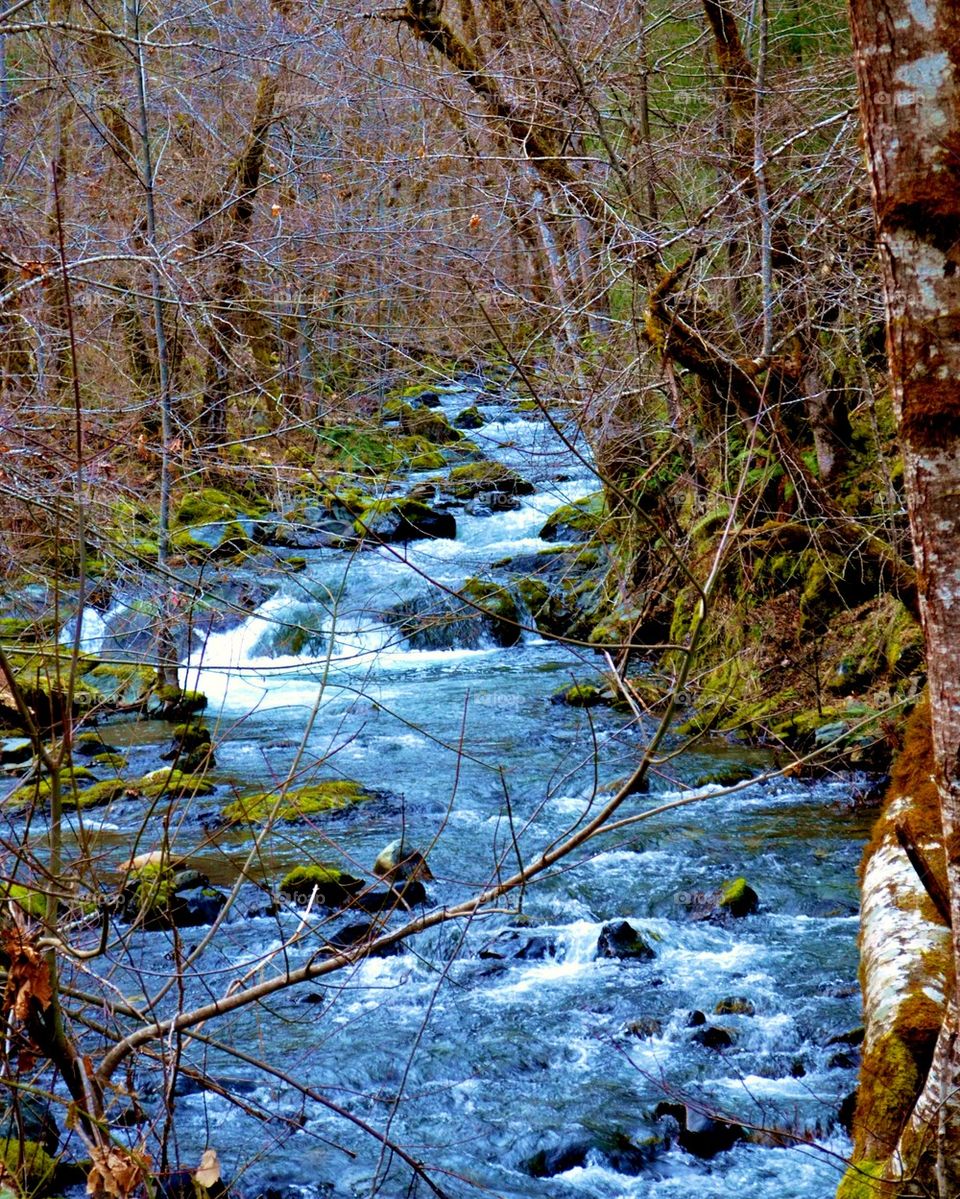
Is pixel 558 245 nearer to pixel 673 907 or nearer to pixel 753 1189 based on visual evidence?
pixel 673 907

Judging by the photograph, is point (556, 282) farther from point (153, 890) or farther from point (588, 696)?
point (153, 890)

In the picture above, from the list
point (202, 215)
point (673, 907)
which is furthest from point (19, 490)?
point (202, 215)

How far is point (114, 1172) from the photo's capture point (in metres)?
2.24

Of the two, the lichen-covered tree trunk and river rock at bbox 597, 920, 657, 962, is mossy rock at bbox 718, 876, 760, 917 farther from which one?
the lichen-covered tree trunk

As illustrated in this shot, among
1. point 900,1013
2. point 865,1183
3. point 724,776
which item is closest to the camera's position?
point 865,1183

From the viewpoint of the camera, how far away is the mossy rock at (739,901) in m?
6.49

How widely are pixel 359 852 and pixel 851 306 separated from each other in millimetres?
4563

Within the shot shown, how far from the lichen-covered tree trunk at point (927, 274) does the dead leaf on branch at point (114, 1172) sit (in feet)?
5.76

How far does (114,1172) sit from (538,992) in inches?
150

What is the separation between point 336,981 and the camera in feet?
19.8

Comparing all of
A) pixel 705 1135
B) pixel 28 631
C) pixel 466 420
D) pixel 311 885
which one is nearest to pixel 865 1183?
pixel 705 1135

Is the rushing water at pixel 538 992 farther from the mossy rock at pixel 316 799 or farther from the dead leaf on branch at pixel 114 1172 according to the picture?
the dead leaf on branch at pixel 114 1172

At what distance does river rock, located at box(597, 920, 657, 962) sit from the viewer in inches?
241

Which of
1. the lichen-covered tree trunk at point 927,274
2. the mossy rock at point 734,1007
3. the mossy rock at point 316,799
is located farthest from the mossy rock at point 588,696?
the lichen-covered tree trunk at point 927,274
